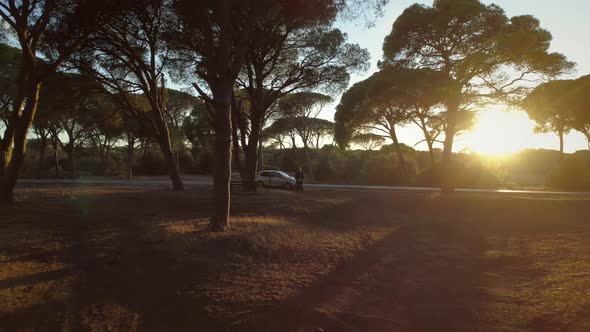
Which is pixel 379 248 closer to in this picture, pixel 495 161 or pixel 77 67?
pixel 77 67

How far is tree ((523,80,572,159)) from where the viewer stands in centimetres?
1745

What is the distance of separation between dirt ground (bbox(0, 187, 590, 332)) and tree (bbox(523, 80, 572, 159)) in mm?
8540

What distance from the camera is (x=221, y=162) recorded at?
811cm

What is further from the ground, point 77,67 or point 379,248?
point 77,67

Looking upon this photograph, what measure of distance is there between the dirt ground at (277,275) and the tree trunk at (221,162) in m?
0.50

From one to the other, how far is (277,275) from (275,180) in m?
20.6

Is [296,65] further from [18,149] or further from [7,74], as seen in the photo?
[7,74]

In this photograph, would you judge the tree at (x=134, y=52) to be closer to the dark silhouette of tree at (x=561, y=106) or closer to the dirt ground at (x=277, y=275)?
the dirt ground at (x=277, y=275)

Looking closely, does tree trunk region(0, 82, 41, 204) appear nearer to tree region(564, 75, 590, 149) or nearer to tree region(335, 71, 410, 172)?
tree region(335, 71, 410, 172)

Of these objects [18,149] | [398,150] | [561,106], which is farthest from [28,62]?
[561,106]

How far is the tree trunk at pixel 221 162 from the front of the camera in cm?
812

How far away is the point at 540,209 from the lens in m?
14.6

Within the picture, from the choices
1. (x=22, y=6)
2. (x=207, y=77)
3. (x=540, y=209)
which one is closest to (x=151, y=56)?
(x=22, y=6)

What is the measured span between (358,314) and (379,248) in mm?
4085
